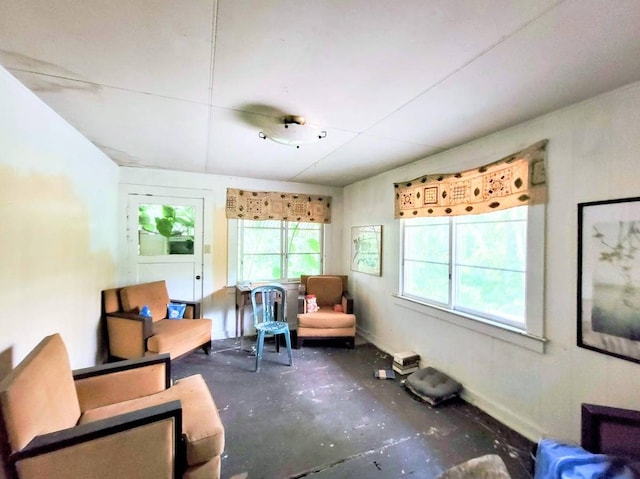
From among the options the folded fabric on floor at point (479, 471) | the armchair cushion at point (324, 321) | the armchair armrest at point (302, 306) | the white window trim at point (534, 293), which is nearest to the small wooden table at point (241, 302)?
the armchair armrest at point (302, 306)

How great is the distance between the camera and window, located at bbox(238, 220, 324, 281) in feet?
13.2

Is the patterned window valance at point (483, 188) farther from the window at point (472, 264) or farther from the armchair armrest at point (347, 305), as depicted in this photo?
the armchair armrest at point (347, 305)

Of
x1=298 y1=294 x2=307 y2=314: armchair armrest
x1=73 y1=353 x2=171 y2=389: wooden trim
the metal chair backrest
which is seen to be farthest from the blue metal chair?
x1=73 y1=353 x2=171 y2=389: wooden trim

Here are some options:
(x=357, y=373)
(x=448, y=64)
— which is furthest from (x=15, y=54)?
(x=357, y=373)

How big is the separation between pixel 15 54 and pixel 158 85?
58 centimetres

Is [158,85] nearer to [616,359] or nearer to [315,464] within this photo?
[315,464]

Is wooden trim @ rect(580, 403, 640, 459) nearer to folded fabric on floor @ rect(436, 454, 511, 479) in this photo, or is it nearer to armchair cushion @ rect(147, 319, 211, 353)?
folded fabric on floor @ rect(436, 454, 511, 479)

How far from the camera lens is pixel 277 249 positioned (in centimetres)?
421

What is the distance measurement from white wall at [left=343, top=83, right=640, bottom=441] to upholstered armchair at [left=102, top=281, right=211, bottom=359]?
2.54 m

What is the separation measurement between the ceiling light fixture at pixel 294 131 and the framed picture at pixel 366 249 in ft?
6.33

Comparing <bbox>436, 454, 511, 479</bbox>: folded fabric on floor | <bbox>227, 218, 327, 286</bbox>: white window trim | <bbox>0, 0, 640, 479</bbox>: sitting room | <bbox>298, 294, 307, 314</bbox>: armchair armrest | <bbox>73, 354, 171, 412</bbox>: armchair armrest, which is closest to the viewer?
<bbox>436, 454, 511, 479</bbox>: folded fabric on floor

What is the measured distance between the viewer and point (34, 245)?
1.69 metres

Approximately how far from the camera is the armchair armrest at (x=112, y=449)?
3.52 feet

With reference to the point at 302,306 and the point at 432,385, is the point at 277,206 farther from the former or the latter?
the point at 432,385
